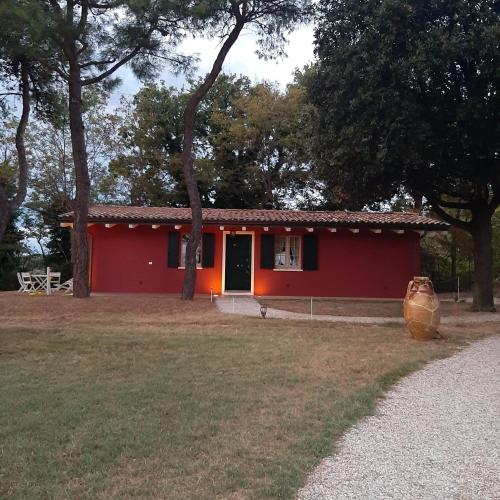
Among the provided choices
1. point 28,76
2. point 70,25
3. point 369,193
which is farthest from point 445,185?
point 28,76

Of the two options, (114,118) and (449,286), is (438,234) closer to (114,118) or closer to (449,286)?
(449,286)

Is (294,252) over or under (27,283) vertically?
over

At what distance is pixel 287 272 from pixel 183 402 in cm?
1324

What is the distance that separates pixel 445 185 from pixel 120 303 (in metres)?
9.43

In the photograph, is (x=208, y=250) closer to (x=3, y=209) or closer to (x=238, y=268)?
(x=238, y=268)

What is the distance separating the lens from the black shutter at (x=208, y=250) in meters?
18.0

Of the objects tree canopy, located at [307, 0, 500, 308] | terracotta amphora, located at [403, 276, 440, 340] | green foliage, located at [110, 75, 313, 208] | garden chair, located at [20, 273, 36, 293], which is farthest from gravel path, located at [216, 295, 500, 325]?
green foliage, located at [110, 75, 313, 208]

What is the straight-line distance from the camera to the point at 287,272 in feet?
59.6

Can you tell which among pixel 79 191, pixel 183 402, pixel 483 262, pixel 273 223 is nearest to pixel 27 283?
pixel 79 191

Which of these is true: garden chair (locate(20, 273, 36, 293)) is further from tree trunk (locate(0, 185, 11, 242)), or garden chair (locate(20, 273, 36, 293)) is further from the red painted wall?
tree trunk (locate(0, 185, 11, 242))

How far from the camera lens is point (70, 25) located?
12398mm

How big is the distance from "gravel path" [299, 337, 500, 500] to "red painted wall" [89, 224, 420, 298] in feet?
39.2

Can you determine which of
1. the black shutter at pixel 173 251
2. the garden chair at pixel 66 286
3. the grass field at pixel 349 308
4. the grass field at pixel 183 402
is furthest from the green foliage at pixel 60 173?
the grass field at pixel 183 402

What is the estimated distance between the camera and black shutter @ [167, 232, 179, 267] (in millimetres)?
17734
